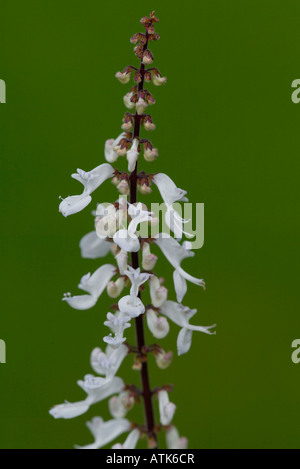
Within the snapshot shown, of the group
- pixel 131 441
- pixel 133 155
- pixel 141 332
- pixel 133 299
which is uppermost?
pixel 133 155

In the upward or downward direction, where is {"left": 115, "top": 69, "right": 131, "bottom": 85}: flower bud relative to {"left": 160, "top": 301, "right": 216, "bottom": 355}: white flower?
upward

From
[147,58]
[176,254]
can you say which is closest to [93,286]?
[176,254]

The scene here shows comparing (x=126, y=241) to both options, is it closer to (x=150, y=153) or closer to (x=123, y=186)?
(x=123, y=186)

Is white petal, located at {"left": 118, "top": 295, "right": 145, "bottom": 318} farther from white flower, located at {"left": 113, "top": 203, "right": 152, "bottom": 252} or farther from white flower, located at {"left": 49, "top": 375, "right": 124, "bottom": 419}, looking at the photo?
white flower, located at {"left": 49, "top": 375, "right": 124, "bottom": 419}

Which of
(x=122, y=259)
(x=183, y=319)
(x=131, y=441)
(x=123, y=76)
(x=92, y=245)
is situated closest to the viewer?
(x=123, y=76)

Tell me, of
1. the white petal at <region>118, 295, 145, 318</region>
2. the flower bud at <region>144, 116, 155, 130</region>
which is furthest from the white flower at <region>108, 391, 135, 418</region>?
the flower bud at <region>144, 116, 155, 130</region>
